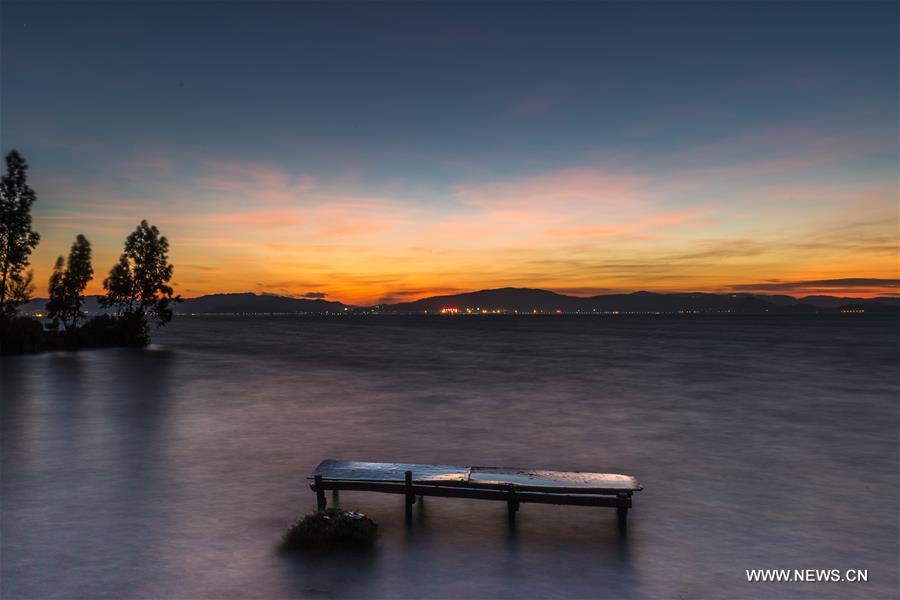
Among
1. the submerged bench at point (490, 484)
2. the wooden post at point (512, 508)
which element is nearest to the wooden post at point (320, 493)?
the submerged bench at point (490, 484)

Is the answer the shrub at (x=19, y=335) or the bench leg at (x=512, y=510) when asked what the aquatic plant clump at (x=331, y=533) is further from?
the shrub at (x=19, y=335)

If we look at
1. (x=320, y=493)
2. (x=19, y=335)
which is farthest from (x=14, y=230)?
(x=320, y=493)

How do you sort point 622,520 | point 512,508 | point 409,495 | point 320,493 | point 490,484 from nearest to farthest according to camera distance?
point 622,520, point 490,484, point 512,508, point 409,495, point 320,493

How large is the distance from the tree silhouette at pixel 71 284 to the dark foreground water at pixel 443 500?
37263 millimetres

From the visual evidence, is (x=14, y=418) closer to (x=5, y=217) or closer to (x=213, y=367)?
(x=213, y=367)

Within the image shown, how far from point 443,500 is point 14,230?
6598 centimetres

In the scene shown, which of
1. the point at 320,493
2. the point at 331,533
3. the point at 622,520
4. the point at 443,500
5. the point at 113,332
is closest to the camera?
the point at 331,533

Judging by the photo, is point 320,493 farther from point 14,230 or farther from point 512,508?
point 14,230

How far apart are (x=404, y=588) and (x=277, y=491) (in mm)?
7670

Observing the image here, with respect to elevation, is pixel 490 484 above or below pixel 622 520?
above

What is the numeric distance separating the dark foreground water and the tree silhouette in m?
37.3

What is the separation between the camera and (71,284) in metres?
77.7

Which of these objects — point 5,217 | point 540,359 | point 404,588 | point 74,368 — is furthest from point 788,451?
point 5,217

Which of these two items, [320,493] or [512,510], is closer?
[512,510]
